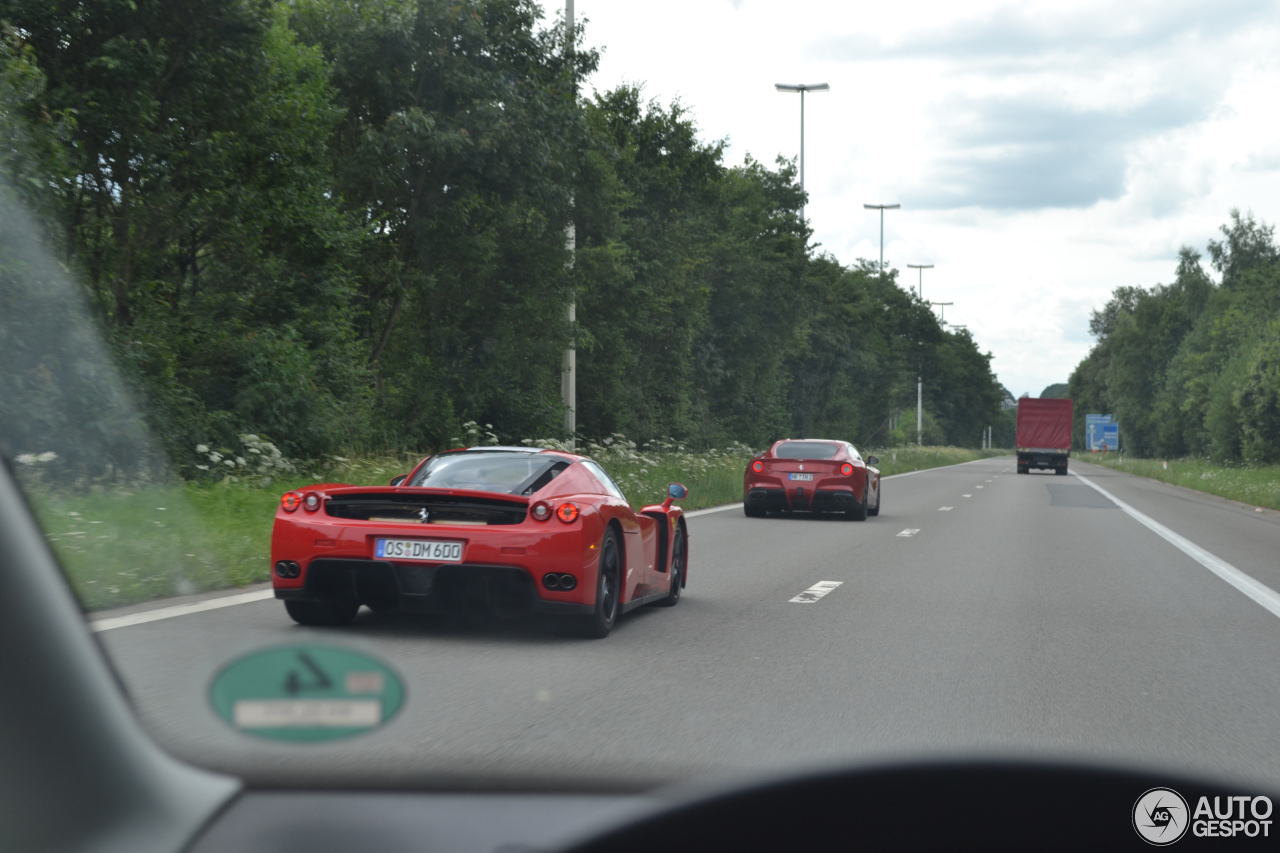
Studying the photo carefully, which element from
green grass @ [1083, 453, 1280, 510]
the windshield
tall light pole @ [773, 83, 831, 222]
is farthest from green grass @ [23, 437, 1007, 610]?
tall light pole @ [773, 83, 831, 222]

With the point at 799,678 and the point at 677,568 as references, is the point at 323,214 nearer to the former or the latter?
the point at 677,568

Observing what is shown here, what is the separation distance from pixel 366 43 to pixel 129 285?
7736 millimetres

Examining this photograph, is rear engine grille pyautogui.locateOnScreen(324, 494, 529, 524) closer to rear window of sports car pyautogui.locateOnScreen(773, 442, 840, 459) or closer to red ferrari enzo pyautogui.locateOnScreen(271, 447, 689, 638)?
red ferrari enzo pyautogui.locateOnScreen(271, 447, 689, 638)

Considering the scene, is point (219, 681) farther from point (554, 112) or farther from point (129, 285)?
point (554, 112)

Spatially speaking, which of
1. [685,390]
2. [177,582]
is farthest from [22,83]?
[685,390]

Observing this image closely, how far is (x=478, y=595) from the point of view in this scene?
24.6 feet

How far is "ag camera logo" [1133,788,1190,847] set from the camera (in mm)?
2135

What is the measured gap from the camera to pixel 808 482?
67.6ft

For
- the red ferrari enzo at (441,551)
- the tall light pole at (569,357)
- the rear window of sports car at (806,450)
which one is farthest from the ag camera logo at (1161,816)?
the tall light pole at (569,357)

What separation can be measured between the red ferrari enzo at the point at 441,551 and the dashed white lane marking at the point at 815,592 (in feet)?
8.62

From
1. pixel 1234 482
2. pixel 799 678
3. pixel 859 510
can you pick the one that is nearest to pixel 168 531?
pixel 799 678

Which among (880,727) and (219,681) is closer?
(219,681)

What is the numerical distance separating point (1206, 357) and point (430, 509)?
9052cm

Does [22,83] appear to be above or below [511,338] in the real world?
above
